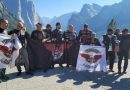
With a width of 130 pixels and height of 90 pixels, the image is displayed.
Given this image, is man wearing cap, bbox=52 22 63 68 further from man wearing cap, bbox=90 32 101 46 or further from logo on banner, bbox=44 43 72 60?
man wearing cap, bbox=90 32 101 46

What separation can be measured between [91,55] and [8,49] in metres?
4.36

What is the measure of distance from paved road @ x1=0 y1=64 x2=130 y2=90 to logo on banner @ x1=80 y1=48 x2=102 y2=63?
708mm

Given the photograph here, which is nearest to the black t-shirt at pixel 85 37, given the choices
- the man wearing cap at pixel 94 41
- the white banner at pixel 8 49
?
the man wearing cap at pixel 94 41

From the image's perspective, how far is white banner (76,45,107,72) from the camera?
613 inches

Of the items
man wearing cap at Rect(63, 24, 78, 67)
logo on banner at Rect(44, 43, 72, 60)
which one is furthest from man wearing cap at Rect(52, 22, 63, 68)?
man wearing cap at Rect(63, 24, 78, 67)

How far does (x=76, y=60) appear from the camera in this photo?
16.7 m

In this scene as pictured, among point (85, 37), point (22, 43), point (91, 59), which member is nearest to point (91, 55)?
point (91, 59)

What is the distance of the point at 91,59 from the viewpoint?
15.7 m

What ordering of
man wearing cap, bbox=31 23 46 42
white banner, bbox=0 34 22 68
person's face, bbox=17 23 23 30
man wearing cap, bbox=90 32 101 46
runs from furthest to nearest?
man wearing cap, bbox=90 32 101 46
man wearing cap, bbox=31 23 46 42
person's face, bbox=17 23 23 30
white banner, bbox=0 34 22 68

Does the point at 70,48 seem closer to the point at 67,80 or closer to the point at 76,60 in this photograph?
the point at 76,60

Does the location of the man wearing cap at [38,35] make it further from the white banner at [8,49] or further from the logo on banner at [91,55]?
the logo on banner at [91,55]

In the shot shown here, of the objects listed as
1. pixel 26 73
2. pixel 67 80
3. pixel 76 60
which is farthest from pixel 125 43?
pixel 26 73

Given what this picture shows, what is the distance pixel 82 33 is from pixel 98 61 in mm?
2061

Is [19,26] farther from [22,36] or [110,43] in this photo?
[110,43]
